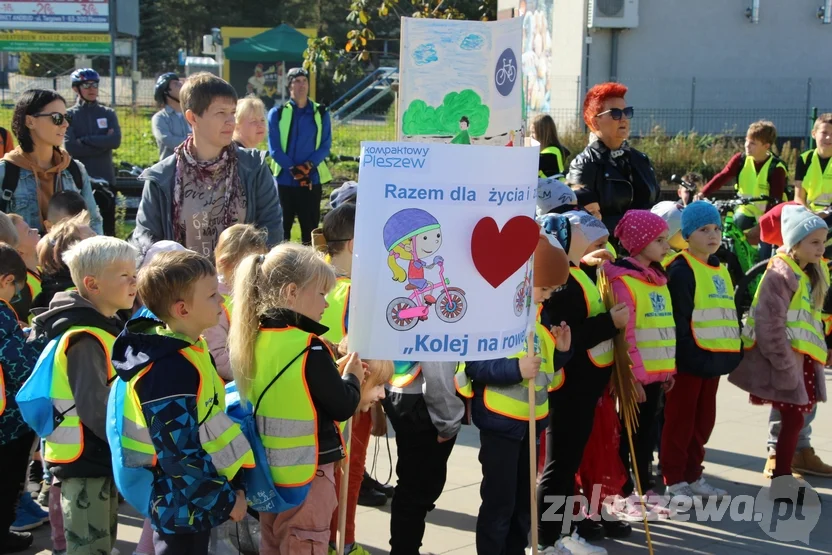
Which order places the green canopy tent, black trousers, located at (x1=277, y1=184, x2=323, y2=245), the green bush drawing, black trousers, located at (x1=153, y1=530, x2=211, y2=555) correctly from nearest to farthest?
black trousers, located at (x1=153, y1=530, x2=211, y2=555) → the green bush drawing → black trousers, located at (x1=277, y1=184, x2=323, y2=245) → the green canopy tent

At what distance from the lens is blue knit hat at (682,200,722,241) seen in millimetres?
5980

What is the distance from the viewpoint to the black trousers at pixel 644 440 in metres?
5.84

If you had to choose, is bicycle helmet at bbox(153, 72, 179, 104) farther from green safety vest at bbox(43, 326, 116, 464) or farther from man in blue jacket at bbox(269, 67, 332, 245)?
green safety vest at bbox(43, 326, 116, 464)

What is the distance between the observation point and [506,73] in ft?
14.6

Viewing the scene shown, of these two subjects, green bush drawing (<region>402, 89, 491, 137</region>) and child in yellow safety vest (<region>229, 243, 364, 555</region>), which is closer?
child in yellow safety vest (<region>229, 243, 364, 555</region>)

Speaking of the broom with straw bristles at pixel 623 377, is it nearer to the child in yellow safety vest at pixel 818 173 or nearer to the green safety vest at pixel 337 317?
the green safety vest at pixel 337 317

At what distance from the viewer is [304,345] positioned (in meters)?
3.83

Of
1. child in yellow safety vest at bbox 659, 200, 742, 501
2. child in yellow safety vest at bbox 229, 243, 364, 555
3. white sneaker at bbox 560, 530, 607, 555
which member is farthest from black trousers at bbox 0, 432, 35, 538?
child in yellow safety vest at bbox 659, 200, 742, 501

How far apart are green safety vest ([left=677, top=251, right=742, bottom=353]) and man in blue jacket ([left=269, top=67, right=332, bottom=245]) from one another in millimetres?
5367

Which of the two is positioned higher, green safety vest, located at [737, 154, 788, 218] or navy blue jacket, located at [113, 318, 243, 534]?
green safety vest, located at [737, 154, 788, 218]

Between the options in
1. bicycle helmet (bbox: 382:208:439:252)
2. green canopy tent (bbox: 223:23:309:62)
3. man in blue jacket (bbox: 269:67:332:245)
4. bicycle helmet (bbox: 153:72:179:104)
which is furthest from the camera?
green canopy tent (bbox: 223:23:309:62)

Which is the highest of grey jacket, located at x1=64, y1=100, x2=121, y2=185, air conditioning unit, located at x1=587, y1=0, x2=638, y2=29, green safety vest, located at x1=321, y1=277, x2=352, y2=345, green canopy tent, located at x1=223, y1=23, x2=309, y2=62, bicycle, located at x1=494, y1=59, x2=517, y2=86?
green canopy tent, located at x1=223, y1=23, x2=309, y2=62

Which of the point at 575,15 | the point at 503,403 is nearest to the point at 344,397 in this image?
the point at 503,403

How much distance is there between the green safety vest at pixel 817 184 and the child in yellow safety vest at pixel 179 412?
27.4 feet
